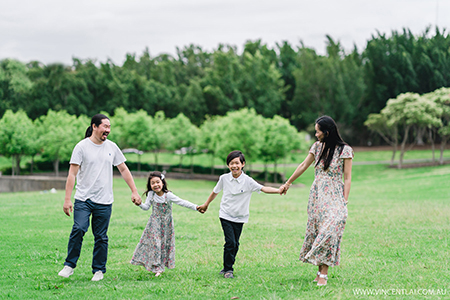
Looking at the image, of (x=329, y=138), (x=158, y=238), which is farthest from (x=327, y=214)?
(x=158, y=238)

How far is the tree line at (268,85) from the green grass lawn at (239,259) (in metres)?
49.9

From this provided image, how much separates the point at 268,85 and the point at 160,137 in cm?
2639

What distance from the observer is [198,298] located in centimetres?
526

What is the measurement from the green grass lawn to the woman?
1.34 ft

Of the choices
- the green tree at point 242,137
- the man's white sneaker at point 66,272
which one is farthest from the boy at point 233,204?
the green tree at point 242,137

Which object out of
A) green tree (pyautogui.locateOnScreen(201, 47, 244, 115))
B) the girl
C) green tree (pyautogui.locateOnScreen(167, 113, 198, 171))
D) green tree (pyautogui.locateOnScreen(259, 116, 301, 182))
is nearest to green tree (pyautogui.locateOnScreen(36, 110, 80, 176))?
green tree (pyautogui.locateOnScreen(167, 113, 198, 171))

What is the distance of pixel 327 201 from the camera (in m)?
5.84

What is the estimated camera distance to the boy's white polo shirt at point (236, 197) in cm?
646

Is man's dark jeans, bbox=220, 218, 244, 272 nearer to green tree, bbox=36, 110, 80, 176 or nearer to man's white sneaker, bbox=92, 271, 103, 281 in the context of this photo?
man's white sneaker, bbox=92, 271, 103, 281

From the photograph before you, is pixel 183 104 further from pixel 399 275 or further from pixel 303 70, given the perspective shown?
pixel 399 275

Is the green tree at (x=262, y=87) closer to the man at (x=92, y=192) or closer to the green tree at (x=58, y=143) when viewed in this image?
the green tree at (x=58, y=143)

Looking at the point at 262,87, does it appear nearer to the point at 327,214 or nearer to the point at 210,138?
the point at 210,138

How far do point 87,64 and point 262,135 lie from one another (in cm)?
4002

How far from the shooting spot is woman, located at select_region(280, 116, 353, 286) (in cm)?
573
